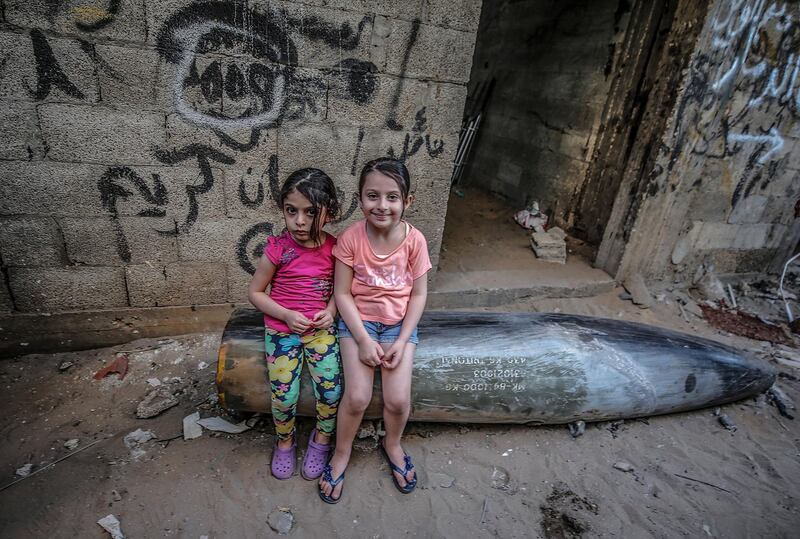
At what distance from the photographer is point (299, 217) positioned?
1.85 metres

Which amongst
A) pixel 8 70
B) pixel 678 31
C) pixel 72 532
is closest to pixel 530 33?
pixel 678 31

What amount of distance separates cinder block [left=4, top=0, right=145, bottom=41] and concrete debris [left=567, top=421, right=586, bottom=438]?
11.0ft

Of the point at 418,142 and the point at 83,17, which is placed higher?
the point at 83,17

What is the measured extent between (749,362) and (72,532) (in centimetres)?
391

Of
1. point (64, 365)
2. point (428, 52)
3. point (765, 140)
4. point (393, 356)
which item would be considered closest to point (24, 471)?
point (64, 365)

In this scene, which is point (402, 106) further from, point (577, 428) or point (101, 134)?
point (577, 428)

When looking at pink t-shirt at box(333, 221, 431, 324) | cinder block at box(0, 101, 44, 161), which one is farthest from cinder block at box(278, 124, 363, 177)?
cinder block at box(0, 101, 44, 161)

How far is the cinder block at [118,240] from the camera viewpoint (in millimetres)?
2580

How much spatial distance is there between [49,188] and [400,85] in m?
2.23

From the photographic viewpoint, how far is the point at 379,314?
2041mm

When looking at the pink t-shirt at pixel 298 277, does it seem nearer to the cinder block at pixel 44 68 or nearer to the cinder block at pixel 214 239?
the cinder block at pixel 214 239

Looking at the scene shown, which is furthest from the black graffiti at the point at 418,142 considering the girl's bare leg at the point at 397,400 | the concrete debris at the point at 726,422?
the concrete debris at the point at 726,422

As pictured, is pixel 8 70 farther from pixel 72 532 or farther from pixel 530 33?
pixel 530 33

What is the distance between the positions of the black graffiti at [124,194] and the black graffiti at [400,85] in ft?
5.03
